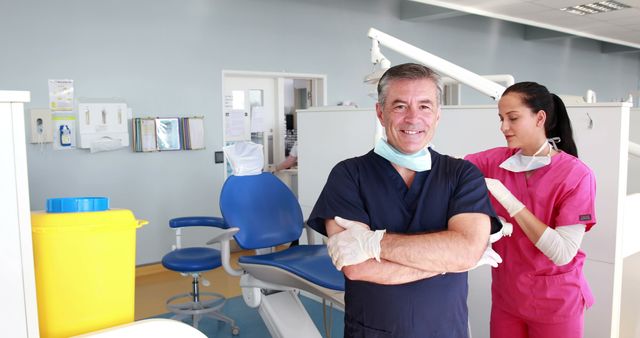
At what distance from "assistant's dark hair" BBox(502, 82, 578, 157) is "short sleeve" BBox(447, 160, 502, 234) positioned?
1.76 feet

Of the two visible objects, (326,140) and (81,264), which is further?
(326,140)

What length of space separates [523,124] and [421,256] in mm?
786

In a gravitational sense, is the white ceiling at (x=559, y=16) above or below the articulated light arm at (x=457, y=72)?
above

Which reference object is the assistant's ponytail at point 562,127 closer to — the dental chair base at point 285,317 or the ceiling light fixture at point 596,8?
the dental chair base at point 285,317

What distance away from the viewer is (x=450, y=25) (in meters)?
7.16

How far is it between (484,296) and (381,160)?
148 cm

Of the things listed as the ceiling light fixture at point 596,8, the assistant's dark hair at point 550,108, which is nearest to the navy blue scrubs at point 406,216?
the assistant's dark hair at point 550,108

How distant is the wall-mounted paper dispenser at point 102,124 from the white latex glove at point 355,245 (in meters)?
3.65

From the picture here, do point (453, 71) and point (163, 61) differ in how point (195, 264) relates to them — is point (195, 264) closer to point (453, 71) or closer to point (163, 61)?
point (453, 71)

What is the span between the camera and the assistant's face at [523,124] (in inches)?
71.0

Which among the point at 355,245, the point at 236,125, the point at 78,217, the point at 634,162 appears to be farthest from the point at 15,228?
the point at 634,162

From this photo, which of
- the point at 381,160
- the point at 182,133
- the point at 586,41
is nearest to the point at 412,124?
the point at 381,160

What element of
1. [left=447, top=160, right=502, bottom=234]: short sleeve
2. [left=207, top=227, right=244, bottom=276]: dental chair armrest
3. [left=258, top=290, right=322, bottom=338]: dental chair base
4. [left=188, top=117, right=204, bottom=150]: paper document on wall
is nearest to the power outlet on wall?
[left=188, top=117, right=204, bottom=150]: paper document on wall

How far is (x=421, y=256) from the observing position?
127 cm
